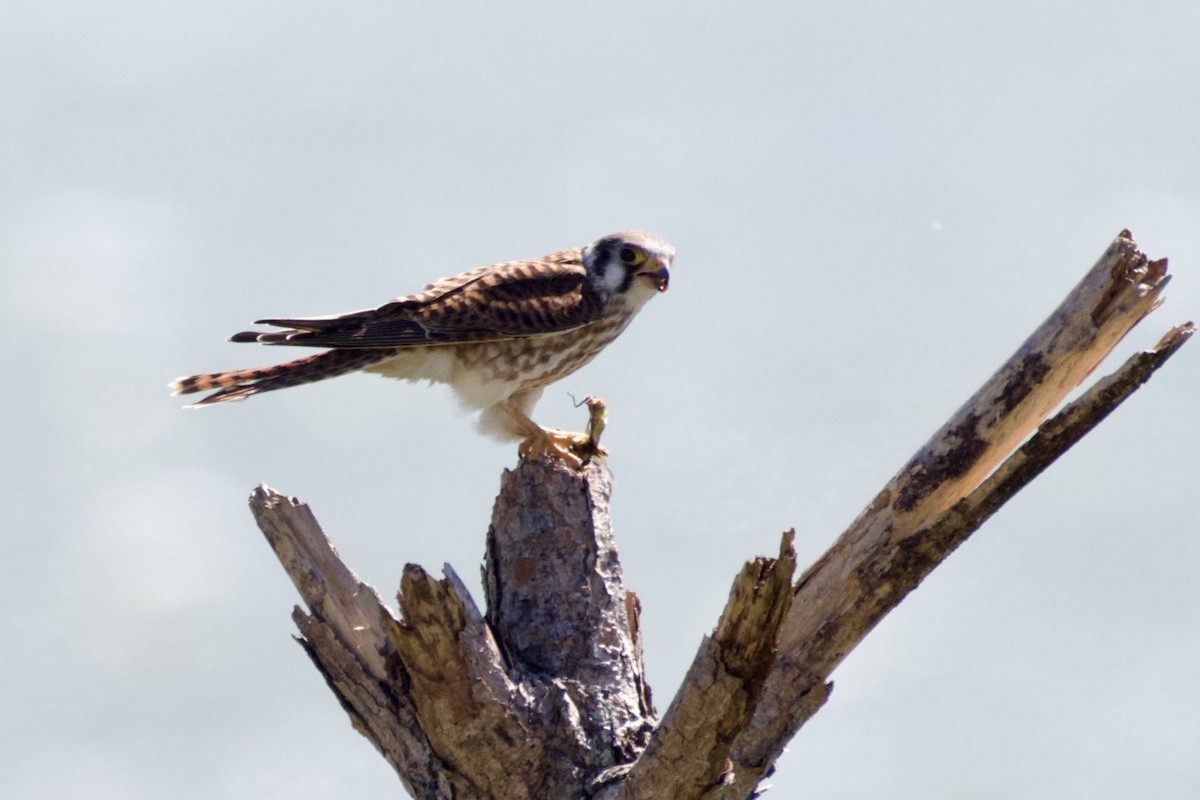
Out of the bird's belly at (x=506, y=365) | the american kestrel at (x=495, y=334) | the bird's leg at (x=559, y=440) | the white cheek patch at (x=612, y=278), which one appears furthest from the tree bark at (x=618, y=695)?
the white cheek patch at (x=612, y=278)

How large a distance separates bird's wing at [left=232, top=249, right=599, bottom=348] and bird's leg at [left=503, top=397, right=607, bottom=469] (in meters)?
0.34

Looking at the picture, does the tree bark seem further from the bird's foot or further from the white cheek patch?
the white cheek patch

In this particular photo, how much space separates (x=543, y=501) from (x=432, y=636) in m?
0.99

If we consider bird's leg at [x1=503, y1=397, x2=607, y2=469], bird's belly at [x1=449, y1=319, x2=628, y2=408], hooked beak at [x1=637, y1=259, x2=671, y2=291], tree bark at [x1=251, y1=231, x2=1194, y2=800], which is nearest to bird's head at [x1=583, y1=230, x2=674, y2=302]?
hooked beak at [x1=637, y1=259, x2=671, y2=291]

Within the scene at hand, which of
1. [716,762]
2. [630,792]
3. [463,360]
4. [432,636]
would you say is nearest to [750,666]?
[716,762]

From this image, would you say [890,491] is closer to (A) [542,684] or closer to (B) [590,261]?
(A) [542,684]

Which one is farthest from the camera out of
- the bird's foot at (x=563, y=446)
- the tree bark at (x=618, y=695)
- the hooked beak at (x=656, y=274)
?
the hooked beak at (x=656, y=274)

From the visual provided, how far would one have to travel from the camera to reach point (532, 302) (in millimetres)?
5922

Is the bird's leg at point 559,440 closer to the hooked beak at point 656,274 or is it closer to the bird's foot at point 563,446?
the bird's foot at point 563,446

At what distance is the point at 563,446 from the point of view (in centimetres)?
546

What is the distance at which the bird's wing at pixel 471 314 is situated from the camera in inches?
222

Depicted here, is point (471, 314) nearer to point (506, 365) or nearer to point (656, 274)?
point (506, 365)

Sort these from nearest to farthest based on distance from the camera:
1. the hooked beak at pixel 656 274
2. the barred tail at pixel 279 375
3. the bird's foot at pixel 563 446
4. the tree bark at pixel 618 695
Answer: the tree bark at pixel 618 695 < the bird's foot at pixel 563 446 < the barred tail at pixel 279 375 < the hooked beak at pixel 656 274

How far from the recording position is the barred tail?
18.4 ft
